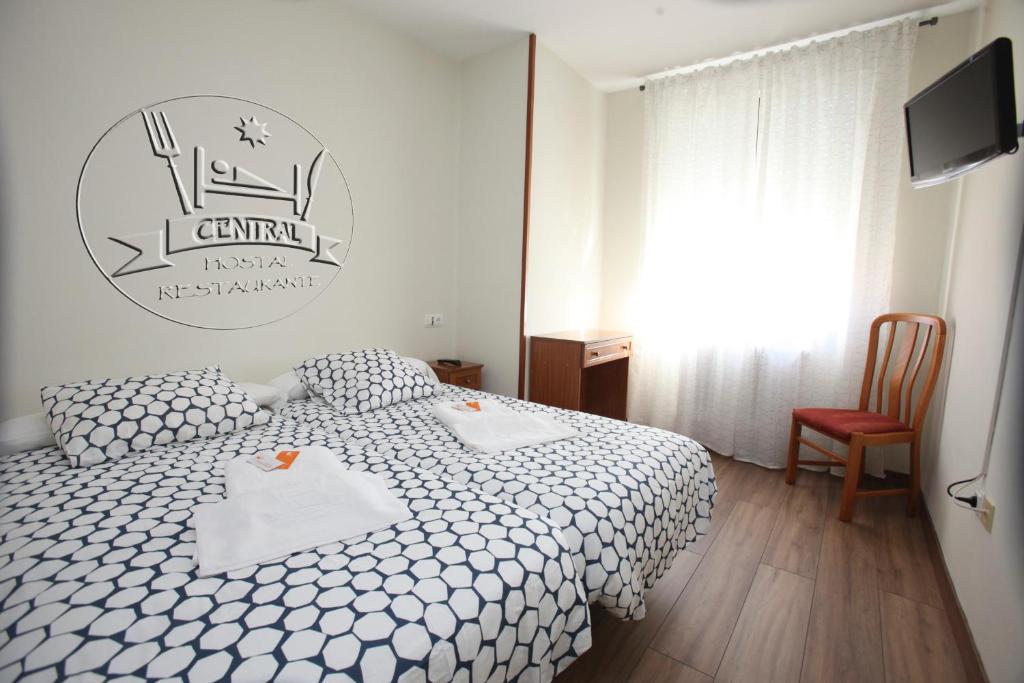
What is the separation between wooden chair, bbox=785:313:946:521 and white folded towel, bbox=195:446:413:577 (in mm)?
2347

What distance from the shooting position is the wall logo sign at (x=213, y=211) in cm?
198

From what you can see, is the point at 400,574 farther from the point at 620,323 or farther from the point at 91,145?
the point at 620,323

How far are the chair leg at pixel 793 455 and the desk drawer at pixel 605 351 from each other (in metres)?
1.19

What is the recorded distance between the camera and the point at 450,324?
356 centimetres

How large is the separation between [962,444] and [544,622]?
1.98 metres

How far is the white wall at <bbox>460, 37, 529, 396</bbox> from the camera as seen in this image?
316 centimetres

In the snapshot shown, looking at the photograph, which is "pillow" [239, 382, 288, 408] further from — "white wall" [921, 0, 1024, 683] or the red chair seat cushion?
the red chair seat cushion

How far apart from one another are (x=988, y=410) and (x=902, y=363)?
1.13 m

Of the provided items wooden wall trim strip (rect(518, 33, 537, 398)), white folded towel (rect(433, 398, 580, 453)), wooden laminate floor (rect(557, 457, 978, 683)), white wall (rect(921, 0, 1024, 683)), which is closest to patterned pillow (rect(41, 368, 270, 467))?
white folded towel (rect(433, 398, 580, 453))

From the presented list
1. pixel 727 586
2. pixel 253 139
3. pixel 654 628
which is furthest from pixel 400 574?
pixel 253 139

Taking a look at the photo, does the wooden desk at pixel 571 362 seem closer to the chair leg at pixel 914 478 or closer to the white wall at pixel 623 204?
the white wall at pixel 623 204

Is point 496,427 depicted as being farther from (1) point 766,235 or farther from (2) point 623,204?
(2) point 623,204

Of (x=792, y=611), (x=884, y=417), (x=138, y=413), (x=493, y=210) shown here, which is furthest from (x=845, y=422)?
(x=138, y=413)

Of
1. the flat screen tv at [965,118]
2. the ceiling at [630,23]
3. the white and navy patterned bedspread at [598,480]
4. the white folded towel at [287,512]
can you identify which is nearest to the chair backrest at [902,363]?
the flat screen tv at [965,118]
